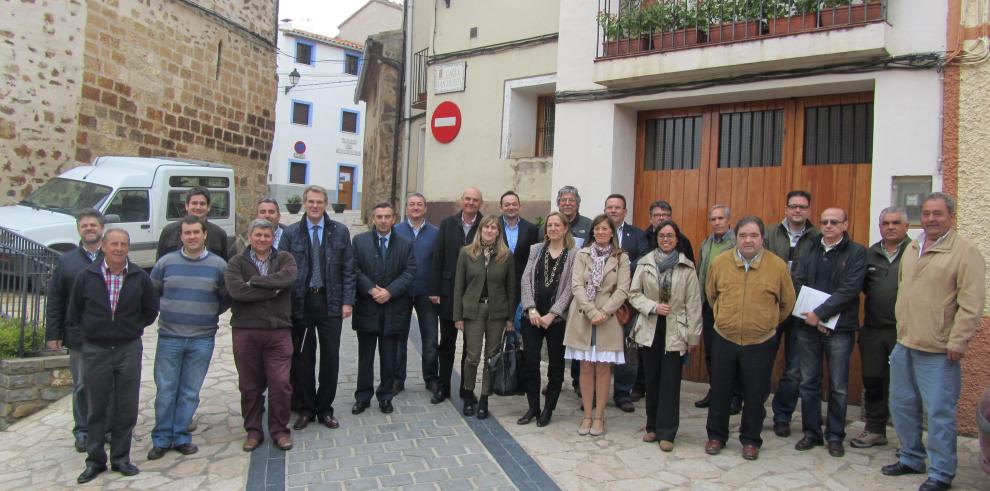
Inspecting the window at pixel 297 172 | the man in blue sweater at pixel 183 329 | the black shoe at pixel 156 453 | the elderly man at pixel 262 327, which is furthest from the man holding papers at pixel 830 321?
the window at pixel 297 172

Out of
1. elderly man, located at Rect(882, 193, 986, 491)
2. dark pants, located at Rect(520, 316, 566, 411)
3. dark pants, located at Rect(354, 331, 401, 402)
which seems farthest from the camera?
dark pants, located at Rect(354, 331, 401, 402)

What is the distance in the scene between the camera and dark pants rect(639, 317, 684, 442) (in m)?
5.17

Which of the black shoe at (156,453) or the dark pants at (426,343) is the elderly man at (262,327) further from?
the dark pants at (426,343)

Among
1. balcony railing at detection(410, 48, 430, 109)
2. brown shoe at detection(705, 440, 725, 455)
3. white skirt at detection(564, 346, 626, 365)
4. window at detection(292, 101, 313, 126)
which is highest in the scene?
window at detection(292, 101, 313, 126)

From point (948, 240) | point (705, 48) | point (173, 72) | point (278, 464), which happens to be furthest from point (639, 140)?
point (173, 72)

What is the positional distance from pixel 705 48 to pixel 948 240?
3.03 meters

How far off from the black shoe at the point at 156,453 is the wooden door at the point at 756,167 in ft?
16.1

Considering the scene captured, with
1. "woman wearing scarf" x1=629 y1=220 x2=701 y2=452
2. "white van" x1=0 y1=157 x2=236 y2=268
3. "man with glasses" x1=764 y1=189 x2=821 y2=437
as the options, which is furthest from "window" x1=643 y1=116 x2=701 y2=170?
"white van" x1=0 y1=157 x2=236 y2=268

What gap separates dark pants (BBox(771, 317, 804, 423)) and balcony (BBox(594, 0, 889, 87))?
2.39 metres

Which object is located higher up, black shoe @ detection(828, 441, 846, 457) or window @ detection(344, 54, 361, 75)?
window @ detection(344, 54, 361, 75)

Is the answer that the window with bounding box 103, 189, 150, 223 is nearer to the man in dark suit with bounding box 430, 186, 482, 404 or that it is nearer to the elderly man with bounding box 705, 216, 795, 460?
the man in dark suit with bounding box 430, 186, 482, 404

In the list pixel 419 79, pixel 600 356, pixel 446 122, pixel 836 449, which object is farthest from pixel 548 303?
pixel 419 79

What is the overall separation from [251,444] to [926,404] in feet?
14.9

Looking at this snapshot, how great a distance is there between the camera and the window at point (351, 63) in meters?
36.1
